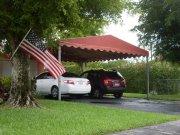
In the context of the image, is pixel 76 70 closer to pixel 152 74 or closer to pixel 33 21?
pixel 152 74

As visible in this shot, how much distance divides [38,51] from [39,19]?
1180 millimetres

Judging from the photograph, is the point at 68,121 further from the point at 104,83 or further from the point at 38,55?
the point at 104,83

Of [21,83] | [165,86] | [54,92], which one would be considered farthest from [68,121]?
[165,86]

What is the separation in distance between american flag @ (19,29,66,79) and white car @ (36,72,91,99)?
6149 millimetres

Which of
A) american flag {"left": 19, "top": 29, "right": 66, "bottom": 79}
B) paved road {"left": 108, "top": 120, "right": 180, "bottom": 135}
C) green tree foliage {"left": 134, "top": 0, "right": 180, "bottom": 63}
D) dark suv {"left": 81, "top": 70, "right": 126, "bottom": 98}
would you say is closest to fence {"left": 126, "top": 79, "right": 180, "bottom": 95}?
green tree foliage {"left": 134, "top": 0, "right": 180, "bottom": 63}

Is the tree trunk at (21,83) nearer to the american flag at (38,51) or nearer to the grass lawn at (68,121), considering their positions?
the grass lawn at (68,121)

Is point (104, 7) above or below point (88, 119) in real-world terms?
above

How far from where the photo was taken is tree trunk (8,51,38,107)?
15.8 meters

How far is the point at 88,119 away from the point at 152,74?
20.2 meters

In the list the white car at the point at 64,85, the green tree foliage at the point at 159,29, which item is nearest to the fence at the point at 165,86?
the green tree foliage at the point at 159,29

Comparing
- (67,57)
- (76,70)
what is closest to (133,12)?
(67,57)

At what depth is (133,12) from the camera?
1691 cm

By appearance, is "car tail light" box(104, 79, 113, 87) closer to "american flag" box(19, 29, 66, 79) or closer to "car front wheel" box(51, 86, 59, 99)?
"car front wheel" box(51, 86, 59, 99)

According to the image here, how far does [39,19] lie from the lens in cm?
1496
